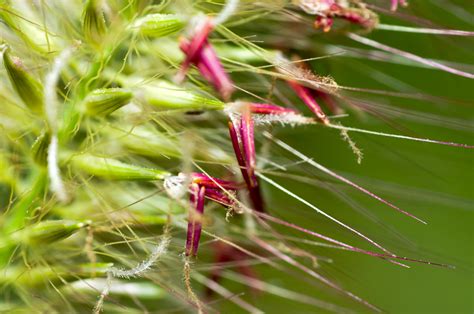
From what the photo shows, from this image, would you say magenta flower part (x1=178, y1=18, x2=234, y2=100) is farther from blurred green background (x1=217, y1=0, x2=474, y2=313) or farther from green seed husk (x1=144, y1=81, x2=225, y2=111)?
blurred green background (x1=217, y1=0, x2=474, y2=313)

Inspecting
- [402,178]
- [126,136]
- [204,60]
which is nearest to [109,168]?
[126,136]

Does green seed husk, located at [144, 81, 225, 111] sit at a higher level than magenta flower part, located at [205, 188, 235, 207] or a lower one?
higher

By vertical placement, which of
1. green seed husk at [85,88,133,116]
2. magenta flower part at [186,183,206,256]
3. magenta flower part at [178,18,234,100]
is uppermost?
magenta flower part at [178,18,234,100]

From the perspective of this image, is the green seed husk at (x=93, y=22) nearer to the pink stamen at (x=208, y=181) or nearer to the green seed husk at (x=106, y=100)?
the green seed husk at (x=106, y=100)

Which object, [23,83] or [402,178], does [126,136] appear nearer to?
[23,83]

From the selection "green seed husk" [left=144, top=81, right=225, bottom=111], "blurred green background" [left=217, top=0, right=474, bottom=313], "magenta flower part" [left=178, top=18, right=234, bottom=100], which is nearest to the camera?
"magenta flower part" [left=178, top=18, right=234, bottom=100]

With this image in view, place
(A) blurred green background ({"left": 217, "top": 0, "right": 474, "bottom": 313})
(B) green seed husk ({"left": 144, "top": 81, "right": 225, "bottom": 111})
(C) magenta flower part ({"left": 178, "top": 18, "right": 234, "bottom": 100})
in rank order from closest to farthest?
1. (C) magenta flower part ({"left": 178, "top": 18, "right": 234, "bottom": 100})
2. (B) green seed husk ({"left": 144, "top": 81, "right": 225, "bottom": 111})
3. (A) blurred green background ({"left": 217, "top": 0, "right": 474, "bottom": 313})

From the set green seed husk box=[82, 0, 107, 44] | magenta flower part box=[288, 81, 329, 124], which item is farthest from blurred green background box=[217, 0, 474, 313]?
green seed husk box=[82, 0, 107, 44]
